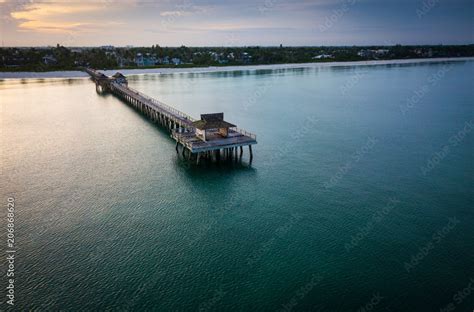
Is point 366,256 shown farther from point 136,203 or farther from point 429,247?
point 136,203

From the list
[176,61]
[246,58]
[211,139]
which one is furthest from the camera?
[246,58]

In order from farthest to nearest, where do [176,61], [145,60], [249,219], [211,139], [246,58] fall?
[246,58] → [145,60] → [176,61] → [211,139] → [249,219]

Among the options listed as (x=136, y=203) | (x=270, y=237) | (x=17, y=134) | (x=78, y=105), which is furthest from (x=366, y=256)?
(x=78, y=105)

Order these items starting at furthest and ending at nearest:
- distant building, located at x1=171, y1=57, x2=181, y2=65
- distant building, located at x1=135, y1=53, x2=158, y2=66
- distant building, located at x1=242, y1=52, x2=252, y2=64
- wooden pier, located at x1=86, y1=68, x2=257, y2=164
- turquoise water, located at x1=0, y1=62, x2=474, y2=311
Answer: distant building, located at x1=242, y1=52, x2=252, y2=64 < distant building, located at x1=171, y1=57, x2=181, y2=65 < distant building, located at x1=135, y1=53, x2=158, y2=66 < wooden pier, located at x1=86, y1=68, x2=257, y2=164 < turquoise water, located at x1=0, y1=62, x2=474, y2=311

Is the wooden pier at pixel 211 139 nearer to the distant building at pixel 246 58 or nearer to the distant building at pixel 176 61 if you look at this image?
the distant building at pixel 176 61

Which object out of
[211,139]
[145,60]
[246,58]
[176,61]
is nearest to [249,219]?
[211,139]

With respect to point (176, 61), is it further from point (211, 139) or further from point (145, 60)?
point (211, 139)

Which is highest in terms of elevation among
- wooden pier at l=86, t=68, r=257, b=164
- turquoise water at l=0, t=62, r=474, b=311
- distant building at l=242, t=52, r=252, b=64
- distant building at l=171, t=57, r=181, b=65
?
distant building at l=242, t=52, r=252, b=64

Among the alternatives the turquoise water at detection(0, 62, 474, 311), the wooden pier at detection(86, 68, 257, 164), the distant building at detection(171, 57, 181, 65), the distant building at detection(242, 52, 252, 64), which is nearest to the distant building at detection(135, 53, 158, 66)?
the distant building at detection(171, 57, 181, 65)

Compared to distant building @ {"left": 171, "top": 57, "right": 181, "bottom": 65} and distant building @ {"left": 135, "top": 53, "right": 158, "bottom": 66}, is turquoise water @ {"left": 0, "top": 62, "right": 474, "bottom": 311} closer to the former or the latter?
distant building @ {"left": 135, "top": 53, "right": 158, "bottom": 66}

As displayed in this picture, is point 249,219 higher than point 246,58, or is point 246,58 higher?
point 246,58
